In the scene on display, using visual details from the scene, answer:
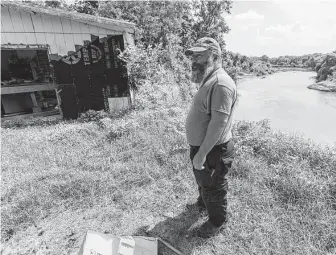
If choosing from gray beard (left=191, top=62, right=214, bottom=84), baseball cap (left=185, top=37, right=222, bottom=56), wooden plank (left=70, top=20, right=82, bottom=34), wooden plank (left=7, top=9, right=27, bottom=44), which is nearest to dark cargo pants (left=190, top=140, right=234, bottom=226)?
gray beard (left=191, top=62, right=214, bottom=84)

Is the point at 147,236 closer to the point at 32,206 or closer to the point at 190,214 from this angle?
the point at 190,214

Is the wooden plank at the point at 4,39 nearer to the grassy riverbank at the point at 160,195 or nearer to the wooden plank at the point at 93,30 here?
the wooden plank at the point at 93,30

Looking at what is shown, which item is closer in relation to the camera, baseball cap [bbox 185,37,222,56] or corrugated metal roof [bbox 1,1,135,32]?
baseball cap [bbox 185,37,222,56]

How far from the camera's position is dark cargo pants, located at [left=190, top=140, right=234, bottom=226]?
170 centimetres

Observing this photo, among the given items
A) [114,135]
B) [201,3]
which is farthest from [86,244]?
[201,3]

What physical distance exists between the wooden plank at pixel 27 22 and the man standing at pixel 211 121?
6307 millimetres

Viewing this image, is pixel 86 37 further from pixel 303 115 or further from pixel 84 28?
pixel 303 115

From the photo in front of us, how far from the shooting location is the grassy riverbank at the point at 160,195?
196 centimetres

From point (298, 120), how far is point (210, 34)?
1033 centimetres

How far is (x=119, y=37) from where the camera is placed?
652 centimetres

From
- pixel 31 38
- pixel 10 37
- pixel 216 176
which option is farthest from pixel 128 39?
pixel 216 176

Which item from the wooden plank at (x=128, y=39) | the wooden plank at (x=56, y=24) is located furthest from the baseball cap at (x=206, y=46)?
the wooden plank at (x=56, y=24)

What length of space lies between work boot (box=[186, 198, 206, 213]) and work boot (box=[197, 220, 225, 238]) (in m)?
0.30

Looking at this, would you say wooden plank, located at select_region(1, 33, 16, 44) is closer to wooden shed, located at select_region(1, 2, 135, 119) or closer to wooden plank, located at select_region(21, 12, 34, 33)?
wooden shed, located at select_region(1, 2, 135, 119)
